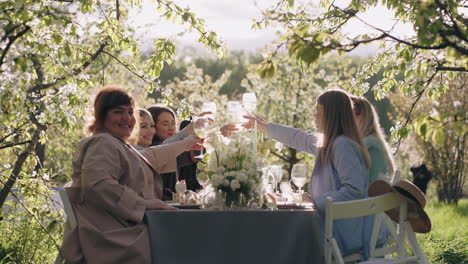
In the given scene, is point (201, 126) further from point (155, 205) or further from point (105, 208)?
point (105, 208)

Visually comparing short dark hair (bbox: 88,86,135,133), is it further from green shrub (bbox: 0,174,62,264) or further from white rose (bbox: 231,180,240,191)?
green shrub (bbox: 0,174,62,264)

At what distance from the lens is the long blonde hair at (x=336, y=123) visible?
3.82 m

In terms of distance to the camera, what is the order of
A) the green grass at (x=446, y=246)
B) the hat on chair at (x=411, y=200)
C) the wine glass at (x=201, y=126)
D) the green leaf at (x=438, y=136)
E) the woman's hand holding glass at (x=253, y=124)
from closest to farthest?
the green leaf at (x=438, y=136) → the hat on chair at (x=411, y=200) → the wine glass at (x=201, y=126) → the woman's hand holding glass at (x=253, y=124) → the green grass at (x=446, y=246)

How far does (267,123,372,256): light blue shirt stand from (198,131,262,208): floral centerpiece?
397 millimetres

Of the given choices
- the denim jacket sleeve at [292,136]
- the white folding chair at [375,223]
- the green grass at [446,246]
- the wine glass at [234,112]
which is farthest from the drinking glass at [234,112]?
the green grass at [446,246]

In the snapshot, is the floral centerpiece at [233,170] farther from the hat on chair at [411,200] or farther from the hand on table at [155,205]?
the hat on chair at [411,200]

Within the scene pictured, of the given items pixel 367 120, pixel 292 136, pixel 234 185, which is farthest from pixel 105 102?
pixel 367 120

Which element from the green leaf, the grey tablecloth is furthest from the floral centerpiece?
the green leaf

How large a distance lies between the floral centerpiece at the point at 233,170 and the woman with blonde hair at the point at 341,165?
1.30 feet

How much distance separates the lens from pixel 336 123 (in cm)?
387

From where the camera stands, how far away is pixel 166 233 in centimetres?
336

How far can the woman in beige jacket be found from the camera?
329 cm

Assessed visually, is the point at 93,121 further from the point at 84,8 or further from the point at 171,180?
the point at 171,180

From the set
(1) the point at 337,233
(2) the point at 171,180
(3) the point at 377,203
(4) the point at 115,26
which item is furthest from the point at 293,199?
(4) the point at 115,26
